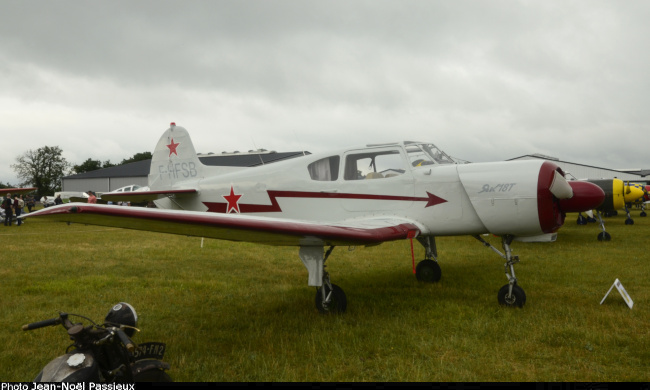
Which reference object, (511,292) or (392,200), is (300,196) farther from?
(511,292)

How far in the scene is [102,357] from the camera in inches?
86.5

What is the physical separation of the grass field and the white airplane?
0.72 metres

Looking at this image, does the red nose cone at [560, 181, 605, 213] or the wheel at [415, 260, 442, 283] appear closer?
the red nose cone at [560, 181, 605, 213]

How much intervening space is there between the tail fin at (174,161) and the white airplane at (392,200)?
187 cm

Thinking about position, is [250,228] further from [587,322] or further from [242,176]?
[587,322]

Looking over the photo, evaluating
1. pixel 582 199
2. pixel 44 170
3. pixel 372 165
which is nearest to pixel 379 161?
pixel 372 165

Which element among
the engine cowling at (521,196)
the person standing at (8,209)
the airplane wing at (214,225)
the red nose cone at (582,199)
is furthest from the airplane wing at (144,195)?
the person standing at (8,209)

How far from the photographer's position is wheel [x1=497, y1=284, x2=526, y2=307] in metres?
5.22

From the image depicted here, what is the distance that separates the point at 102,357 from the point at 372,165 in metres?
4.36

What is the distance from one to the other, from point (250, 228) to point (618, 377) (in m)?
3.24

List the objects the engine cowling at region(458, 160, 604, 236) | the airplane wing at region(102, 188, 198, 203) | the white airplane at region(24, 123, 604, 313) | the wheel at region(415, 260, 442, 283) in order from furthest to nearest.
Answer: the airplane wing at region(102, 188, 198, 203) → the wheel at region(415, 260, 442, 283) → the engine cowling at region(458, 160, 604, 236) → the white airplane at region(24, 123, 604, 313)

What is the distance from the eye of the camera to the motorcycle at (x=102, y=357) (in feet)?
6.47

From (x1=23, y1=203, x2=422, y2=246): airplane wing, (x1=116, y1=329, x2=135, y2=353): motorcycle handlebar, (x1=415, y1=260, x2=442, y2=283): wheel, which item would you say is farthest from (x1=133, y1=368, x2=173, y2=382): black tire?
(x1=415, y1=260, x2=442, y2=283): wheel

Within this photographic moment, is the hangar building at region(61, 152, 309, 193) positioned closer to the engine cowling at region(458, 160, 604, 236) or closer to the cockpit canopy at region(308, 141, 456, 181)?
the cockpit canopy at region(308, 141, 456, 181)
